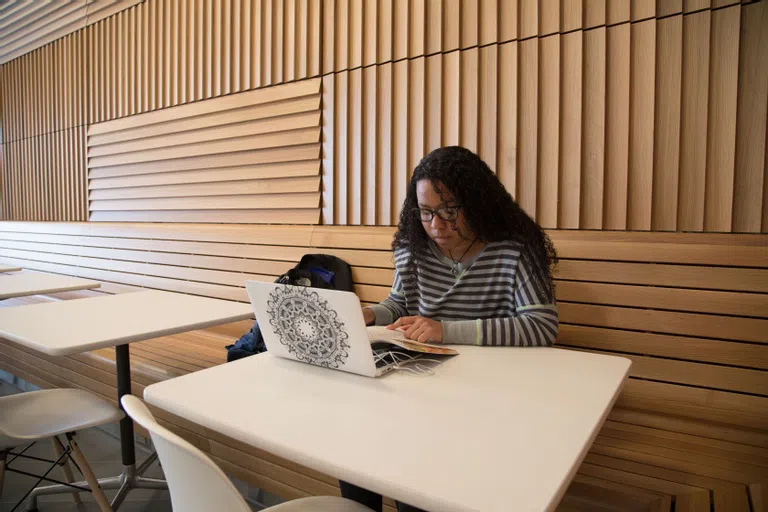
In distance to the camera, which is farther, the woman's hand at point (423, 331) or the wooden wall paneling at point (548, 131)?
the wooden wall paneling at point (548, 131)

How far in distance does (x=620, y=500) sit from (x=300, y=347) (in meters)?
1.17

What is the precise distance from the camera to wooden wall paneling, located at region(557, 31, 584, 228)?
8.04ft

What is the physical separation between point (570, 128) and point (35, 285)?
3.40 metres

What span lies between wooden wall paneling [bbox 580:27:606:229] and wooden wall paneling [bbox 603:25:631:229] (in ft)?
0.09

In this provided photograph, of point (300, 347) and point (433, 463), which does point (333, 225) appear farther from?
point (433, 463)

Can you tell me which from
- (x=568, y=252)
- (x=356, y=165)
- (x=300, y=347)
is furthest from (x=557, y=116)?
(x=300, y=347)

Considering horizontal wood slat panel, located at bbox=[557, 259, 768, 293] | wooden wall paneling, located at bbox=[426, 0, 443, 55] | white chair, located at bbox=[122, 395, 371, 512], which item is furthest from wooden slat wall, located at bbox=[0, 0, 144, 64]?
white chair, located at bbox=[122, 395, 371, 512]

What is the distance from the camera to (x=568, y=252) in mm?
2342

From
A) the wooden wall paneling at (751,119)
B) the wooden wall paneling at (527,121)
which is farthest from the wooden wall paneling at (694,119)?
the wooden wall paneling at (527,121)

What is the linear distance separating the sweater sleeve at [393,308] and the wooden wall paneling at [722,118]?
135 centimetres

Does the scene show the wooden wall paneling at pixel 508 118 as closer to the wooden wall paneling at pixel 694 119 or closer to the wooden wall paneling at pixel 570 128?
the wooden wall paneling at pixel 570 128

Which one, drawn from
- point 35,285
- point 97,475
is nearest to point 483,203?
point 97,475

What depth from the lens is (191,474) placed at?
886 millimetres

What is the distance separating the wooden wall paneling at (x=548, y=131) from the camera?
2.51 metres
